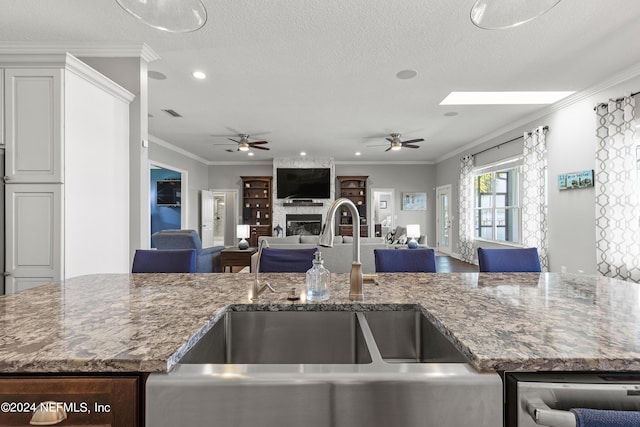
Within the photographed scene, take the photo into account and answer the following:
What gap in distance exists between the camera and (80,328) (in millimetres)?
864

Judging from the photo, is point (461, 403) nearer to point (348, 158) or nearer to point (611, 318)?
point (611, 318)

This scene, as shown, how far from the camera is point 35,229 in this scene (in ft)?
8.10

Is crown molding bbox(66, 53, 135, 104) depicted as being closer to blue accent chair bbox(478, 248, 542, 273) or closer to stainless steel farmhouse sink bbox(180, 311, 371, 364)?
stainless steel farmhouse sink bbox(180, 311, 371, 364)

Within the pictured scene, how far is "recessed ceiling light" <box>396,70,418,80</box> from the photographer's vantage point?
353cm

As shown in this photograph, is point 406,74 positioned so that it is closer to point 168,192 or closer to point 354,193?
point 354,193

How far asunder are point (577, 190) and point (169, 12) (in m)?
5.02

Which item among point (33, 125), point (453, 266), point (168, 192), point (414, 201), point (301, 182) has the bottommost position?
point (453, 266)

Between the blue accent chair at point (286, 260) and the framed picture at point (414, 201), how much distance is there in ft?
26.0

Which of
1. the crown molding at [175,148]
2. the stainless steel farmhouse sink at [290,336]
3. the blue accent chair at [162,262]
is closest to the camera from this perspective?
the stainless steel farmhouse sink at [290,336]

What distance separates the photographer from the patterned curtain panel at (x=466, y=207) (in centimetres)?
724

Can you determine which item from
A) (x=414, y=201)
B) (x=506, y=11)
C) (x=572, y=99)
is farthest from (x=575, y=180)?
(x=414, y=201)

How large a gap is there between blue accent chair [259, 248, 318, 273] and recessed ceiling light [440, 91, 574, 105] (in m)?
3.40

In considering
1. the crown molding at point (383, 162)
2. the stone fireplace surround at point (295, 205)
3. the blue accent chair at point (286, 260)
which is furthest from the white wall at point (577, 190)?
the stone fireplace surround at point (295, 205)

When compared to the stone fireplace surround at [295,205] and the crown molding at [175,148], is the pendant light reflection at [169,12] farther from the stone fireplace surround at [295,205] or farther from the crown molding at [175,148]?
the stone fireplace surround at [295,205]
